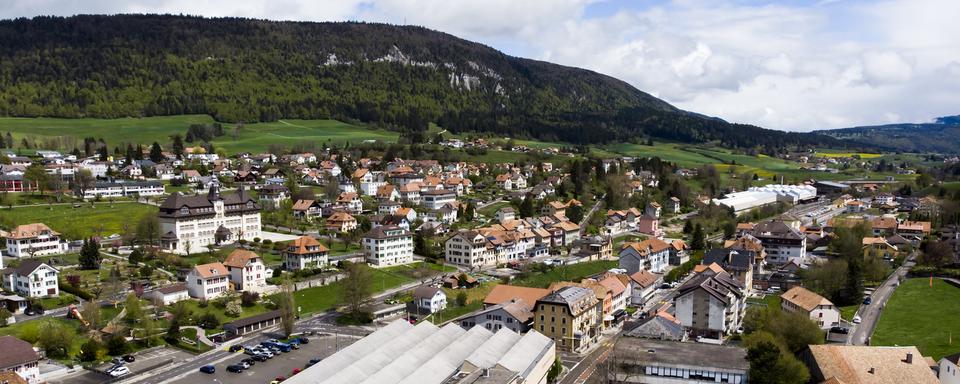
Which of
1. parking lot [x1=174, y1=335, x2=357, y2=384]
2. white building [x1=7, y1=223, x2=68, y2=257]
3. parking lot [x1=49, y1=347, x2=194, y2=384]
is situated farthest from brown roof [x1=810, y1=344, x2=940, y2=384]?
white building [x1=7, y1=223, x2=68, y2=257]

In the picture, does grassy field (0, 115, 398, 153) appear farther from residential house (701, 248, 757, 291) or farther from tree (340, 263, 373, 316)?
residential house (701, 248, 757, 291)

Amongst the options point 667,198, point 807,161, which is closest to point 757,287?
point 667,198

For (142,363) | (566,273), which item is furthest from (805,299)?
(142,363)

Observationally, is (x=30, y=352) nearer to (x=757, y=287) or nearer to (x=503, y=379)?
(x=503, y=379)

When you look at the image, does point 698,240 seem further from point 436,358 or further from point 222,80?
point 222,80

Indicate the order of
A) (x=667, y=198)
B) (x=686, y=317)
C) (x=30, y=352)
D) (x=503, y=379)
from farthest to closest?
(x=667, y=198) < (x=686, y=317) < (x=30, y=352) < (x=503, y=379)

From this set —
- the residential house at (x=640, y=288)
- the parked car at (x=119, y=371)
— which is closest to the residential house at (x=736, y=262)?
the residential house at (x=640, y=288)
